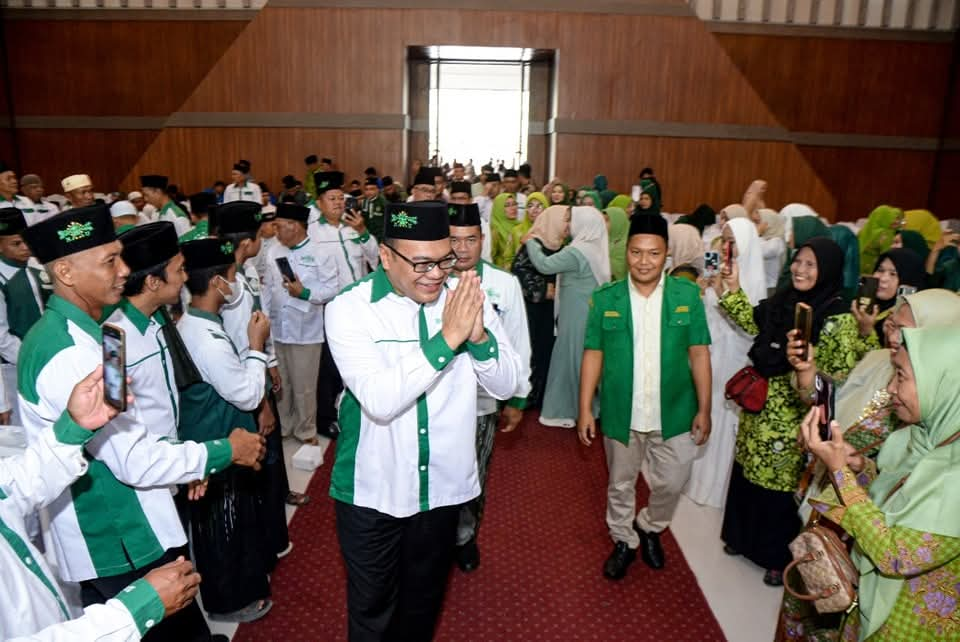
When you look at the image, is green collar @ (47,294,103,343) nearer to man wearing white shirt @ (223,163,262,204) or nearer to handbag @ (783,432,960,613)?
handbag @ (783,432,960,613)

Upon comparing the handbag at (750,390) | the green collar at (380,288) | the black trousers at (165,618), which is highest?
the green collar at (380,288)

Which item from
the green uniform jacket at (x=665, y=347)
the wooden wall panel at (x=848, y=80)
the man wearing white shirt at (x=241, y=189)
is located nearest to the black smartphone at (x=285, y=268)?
the green uniform jacket at (x=665, y=347)

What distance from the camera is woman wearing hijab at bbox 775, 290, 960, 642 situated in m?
2.25

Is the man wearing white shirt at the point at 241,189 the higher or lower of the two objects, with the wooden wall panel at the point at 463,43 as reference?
lower

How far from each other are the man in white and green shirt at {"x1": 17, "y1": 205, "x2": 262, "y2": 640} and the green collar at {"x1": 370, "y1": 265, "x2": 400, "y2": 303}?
76 cm

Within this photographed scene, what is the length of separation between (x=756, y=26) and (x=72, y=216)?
14990 millimetres

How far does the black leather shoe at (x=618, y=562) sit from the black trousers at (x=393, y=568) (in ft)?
4.31

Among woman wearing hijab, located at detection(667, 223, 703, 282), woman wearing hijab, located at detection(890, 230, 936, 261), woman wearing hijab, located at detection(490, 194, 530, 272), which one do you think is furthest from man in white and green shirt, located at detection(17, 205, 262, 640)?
woman wearing hijab, located at detection(890, 230, 936, 261)

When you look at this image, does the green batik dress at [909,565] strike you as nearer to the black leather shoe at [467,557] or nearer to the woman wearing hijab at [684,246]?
the black leather shoe at [467,557]

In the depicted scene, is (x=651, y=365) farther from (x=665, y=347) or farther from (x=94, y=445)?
(x=94, y=445)

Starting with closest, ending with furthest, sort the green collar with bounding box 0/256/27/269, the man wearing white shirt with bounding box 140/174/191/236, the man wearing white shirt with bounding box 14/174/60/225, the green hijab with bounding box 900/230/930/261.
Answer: the green collar with bounding box 0/256/27/269 → the green hijab with bounding box 900/230/930/261 → the man wearing white shirt with bounding box 140/174/191/236 → the man wearing white shirt with bounding box 14/174/60/225

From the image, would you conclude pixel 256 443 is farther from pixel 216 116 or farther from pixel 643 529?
pixel 216 116

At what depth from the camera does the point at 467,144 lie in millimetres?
14258

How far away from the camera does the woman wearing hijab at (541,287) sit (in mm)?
4988
